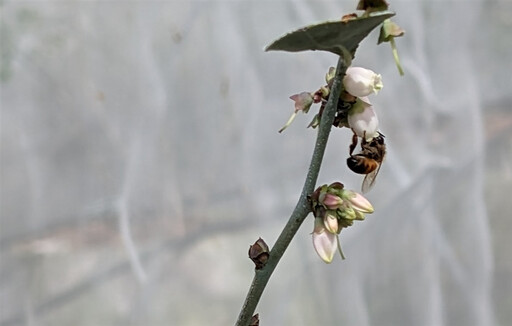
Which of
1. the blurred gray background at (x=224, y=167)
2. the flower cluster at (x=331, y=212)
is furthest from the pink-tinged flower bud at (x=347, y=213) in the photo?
the blurred gray background at (x=224, y=167)

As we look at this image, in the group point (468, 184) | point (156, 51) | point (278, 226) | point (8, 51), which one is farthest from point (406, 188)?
point (8, 51)

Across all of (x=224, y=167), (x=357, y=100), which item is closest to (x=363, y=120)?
(x=357, y=100)

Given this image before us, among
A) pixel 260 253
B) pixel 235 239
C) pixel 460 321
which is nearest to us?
pixel 260 253

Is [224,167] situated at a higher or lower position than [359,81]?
higher

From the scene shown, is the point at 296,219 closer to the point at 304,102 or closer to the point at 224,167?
the point at 304,102

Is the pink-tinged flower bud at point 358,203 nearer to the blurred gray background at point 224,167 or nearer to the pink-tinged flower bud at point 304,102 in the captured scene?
the pink-tinged flower bud at point 304,102

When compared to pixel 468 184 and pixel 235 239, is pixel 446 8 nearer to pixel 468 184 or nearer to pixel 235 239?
pixel 468 184
